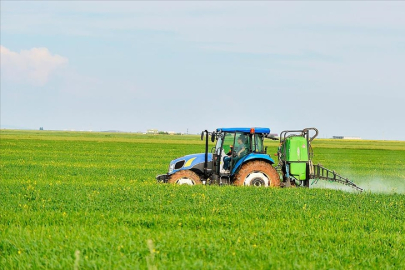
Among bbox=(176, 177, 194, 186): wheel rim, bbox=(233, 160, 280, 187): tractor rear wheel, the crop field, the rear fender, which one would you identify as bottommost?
the crop field

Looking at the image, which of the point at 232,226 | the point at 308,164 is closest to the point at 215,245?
the point at 232,226

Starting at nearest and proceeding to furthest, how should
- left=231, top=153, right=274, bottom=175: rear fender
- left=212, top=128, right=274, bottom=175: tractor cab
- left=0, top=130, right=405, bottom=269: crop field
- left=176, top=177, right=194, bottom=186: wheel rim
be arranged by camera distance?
left=0, top=130, right=405, bottom=269: crop field
left=231, top=153, right=274, bottom=175: rear fender
left=212, top=128, right=274, bottom=175: tractor cab
left=176, top=177, right=194, bottom=186: wheel rim

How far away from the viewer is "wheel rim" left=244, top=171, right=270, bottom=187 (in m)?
17.3


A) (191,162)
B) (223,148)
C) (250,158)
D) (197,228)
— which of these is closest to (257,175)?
(250,158)

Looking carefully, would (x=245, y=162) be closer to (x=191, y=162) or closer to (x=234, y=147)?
(x=234, y=147)

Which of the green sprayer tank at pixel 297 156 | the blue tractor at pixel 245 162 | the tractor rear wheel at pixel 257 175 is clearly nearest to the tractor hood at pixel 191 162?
the blue tractor at pixel 245 162

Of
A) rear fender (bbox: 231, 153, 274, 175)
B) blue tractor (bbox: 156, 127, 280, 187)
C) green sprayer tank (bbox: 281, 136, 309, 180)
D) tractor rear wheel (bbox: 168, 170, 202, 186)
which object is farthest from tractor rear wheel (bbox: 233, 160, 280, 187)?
tractor rear wheel (bbox: 168, 170, 202, 186)

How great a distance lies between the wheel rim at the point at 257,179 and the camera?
1730 cm

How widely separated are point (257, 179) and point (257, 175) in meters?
0.14

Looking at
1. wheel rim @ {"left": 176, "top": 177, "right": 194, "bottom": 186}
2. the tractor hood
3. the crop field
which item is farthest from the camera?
the tractor hood

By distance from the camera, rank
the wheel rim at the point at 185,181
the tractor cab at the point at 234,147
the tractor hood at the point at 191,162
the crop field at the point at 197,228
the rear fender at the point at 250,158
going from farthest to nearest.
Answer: the tractor hood at the point at 191,162
the wheel rim at the point at 185,181
the tractor cab at the point at 234,147
the rear fender at the point at 250,158
the crop field at the point at 197,228

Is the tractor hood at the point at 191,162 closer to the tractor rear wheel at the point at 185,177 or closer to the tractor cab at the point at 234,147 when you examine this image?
the tractor rear wheel at the point at 185,177

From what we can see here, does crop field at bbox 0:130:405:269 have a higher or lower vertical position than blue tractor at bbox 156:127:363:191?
lower

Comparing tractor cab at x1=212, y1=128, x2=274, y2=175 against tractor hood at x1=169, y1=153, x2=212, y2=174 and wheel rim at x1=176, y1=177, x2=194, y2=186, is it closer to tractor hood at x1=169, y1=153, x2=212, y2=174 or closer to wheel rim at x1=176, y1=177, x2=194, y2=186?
tractor hood at x1=169, y1=153, x2=212, y2=174
